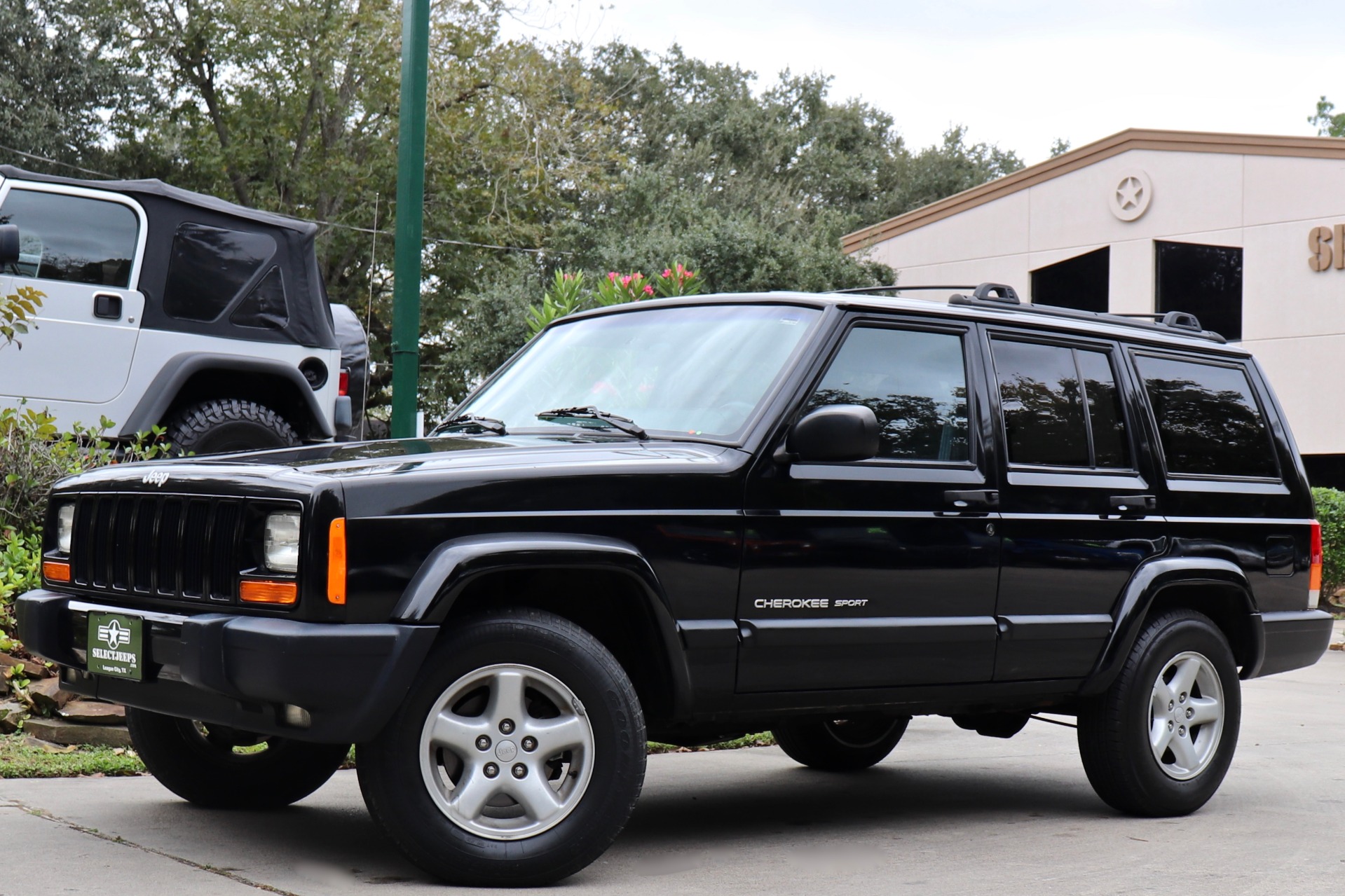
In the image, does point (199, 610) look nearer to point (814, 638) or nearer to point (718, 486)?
point (718, 486)

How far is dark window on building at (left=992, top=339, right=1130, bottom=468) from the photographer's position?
18.5 feet

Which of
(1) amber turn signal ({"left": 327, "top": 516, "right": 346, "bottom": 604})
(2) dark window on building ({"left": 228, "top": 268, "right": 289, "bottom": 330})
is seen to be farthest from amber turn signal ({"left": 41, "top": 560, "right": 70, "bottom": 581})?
(2) dark window on building ({"left": 228, "top": 268, "right": 289, "bottom": 330})

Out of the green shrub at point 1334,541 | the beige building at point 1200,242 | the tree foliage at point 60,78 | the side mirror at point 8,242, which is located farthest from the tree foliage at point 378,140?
the side mirror at point 8,242

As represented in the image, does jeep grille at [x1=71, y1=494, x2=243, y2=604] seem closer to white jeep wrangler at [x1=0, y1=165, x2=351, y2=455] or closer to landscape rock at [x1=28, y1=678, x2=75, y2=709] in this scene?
landscape rock at [x1=28, y1=678, x2=75, y2=709]

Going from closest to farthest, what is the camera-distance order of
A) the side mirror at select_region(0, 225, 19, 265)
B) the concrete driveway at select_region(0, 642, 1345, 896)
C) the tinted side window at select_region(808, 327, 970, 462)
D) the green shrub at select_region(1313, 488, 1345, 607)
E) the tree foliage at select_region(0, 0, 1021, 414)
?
the concrete driveway at select_region(0, 642, 1345, 896)
the tinted side window at select_region(808, 327, 970, 462)
the side mirror at select_region(0, 225, 19, 265)
the green shrub at select_region(1313, 488, 1345, 607)
the tree foliage at select_region(0, 0, 1021, 414)

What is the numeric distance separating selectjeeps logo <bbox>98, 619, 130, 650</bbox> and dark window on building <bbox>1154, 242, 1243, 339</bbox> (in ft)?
63.4

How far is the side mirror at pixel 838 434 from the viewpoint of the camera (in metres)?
4.71

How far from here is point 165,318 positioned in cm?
961

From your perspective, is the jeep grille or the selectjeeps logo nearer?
the jeep grille

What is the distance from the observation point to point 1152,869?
4.95 m

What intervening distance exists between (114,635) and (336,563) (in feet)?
2.96

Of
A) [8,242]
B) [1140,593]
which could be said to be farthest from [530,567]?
[8,242]

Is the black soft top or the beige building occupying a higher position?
the beige building

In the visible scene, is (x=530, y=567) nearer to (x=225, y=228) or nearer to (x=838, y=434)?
(x=838, y=434)
